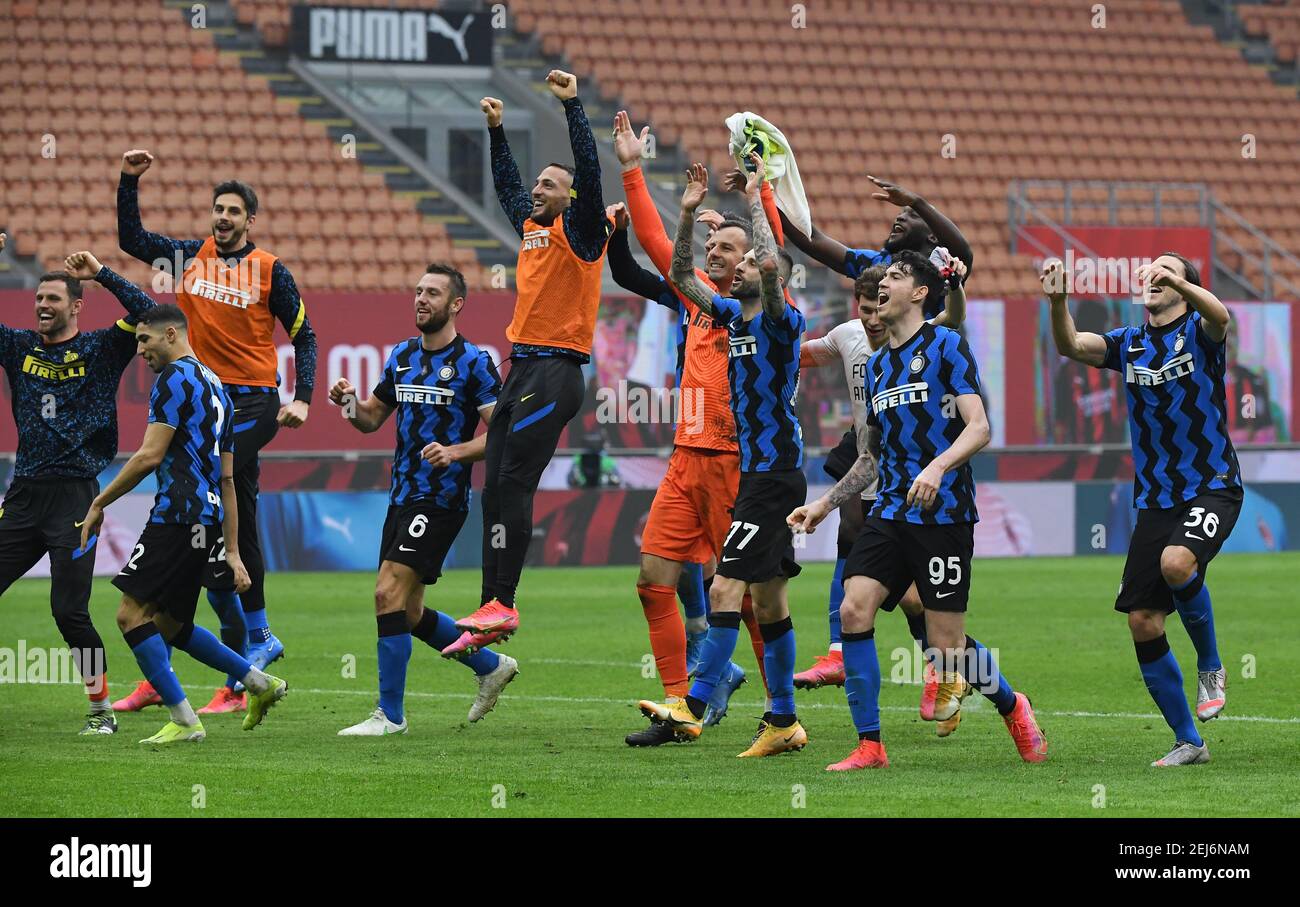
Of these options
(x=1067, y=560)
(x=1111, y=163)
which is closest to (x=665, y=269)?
(x=1067, y=560)

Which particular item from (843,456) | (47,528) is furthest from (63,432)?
(843,456)

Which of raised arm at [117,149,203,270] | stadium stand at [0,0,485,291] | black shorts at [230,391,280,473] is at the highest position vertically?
stadium stand at [0,0,485,291]

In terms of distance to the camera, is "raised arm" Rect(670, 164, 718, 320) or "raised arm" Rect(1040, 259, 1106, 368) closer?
"raised arm" Rect(1040, 259, 1106, 368)

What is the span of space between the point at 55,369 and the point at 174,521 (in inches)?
49.6

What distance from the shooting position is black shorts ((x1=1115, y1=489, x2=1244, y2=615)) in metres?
7.52

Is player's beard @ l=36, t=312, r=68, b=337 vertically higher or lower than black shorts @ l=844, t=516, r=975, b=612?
higher

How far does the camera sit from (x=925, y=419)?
7.45 m

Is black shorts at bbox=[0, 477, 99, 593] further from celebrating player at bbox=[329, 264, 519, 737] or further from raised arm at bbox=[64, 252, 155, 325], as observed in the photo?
celebrating player at bbox=[329, 264, 519, 737]

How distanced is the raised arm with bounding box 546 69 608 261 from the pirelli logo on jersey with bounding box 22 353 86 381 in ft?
7.80

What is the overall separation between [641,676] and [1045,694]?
249cm

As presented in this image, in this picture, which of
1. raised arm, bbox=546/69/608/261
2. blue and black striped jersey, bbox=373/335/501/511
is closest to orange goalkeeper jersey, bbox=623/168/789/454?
raised arm, bbox=546/69/608/261

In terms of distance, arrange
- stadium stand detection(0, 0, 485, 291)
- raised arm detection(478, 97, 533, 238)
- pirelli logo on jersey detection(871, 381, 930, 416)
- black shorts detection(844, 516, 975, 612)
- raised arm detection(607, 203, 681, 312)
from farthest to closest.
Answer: stadium stand detection(0, 0, 485, 291) < raised arm detection(478, 97, 533, 238) < raised arm detection(607, 203, 681, 312) < pirelli logo on jersey detection(871, 381, 930, 416) < black shorts detection(844, 516, 975, 612)

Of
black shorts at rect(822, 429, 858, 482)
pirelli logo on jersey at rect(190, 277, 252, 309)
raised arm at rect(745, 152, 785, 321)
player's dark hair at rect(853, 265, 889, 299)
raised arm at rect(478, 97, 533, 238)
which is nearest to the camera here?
raised arm at rect(745, 152, 785, 321)

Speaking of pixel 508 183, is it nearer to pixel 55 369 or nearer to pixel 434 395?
pixel 434 395
